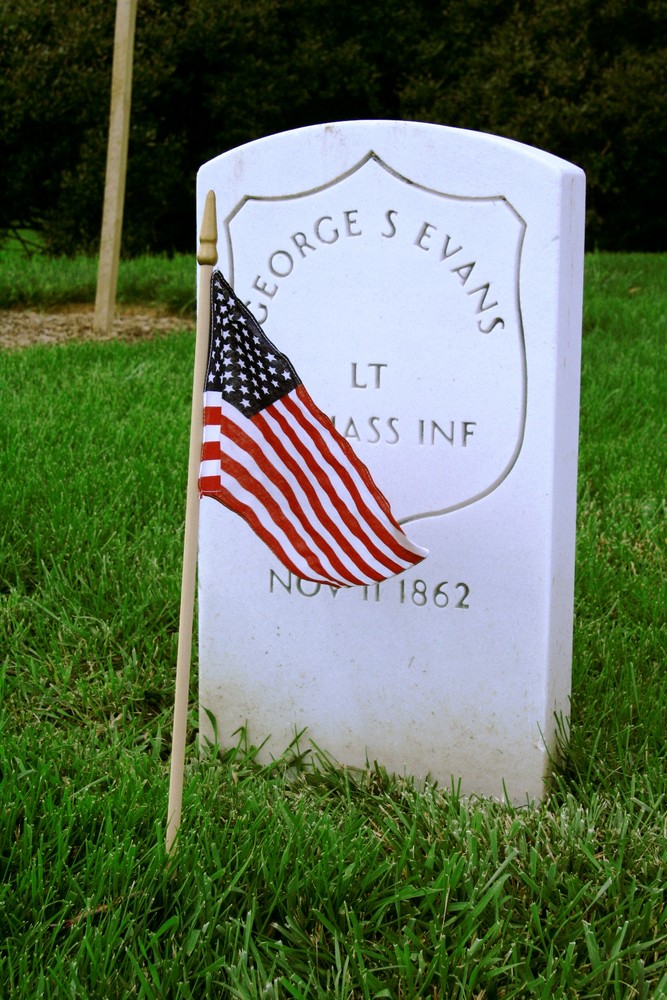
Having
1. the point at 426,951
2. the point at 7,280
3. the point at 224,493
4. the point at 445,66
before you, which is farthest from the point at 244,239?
the point at 445,66

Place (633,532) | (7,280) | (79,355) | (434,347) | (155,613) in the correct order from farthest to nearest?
(7,280)
(79,355)
(633,532)
(155,613)
(434,347)

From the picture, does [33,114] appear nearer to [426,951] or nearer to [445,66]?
[445,66]

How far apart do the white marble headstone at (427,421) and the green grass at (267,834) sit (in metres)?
0.14

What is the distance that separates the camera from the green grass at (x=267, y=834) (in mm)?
1813

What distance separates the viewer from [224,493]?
6.45 feet

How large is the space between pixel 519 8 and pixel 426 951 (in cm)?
1124

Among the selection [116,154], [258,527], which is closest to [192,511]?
[258,527]

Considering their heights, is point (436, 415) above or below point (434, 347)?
below

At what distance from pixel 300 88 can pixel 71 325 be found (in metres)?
5.54

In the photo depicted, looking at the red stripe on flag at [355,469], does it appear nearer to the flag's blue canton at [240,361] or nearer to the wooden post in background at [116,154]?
the flag's blue canton at [240,361]

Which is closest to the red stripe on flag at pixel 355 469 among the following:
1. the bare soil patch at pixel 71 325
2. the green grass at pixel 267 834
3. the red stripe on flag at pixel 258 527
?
the red stripe on flag at pixel 258 527

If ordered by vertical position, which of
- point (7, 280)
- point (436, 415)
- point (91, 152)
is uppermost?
point (91, 152)

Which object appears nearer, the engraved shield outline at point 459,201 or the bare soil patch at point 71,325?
the engraved shield outline at point 459,201

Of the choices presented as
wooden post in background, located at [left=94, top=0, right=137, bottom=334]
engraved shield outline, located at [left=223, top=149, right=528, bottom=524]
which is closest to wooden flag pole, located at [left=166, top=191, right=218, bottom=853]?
engraved shield outline, located at [left=223, top=149, right=528, bottom=524]
